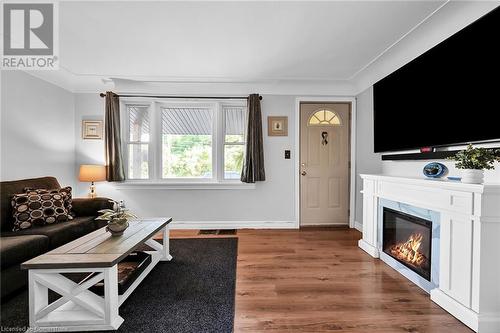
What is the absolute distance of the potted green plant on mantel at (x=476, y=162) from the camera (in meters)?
1.63

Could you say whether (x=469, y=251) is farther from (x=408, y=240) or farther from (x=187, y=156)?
(x=187, y=156)

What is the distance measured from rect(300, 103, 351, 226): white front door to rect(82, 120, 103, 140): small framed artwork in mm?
3335

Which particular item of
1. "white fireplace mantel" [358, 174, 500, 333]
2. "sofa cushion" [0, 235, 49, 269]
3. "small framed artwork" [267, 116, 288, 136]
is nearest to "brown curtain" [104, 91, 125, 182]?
"sofa cushion" [0, 235, 49, 269]

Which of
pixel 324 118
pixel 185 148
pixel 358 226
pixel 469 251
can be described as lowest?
pixel 358 226

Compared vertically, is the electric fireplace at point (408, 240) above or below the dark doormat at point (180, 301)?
above

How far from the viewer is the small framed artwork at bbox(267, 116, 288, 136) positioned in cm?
399

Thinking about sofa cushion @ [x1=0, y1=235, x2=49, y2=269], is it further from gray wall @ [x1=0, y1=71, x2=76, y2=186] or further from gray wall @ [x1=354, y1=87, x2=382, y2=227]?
gray wall @ [x1=354, y1=87, x2=382, y2=227]

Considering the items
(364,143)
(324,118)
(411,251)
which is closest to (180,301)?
(411,251)

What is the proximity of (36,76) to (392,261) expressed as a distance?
4940 mm

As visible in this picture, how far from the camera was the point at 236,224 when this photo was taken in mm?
4016

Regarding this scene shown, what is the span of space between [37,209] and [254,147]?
278 centimetres

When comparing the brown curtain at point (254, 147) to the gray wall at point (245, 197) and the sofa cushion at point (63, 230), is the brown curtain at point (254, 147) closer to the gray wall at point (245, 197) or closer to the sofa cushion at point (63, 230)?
the gray wall at point (245, 197)

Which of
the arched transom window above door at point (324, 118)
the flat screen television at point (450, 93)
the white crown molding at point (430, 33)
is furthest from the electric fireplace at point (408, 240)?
the arched transom window above door at point (324, 118)

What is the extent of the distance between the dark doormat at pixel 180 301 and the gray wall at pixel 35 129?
1825 mm
